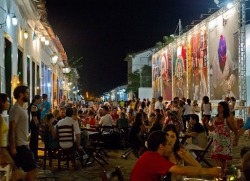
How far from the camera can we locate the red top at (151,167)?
3.93 meters

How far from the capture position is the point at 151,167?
3969mm

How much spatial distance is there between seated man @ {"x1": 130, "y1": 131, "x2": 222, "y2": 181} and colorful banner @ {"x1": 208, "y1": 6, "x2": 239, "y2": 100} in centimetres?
1497

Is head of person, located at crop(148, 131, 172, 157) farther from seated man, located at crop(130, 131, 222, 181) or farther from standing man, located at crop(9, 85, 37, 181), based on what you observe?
standing man, located at crop(9, 85, 37, 181)

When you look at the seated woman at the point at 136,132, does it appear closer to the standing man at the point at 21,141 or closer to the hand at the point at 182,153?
the standing man at the point at 21,141

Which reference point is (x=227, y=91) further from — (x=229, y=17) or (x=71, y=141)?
(x=71, y=141)

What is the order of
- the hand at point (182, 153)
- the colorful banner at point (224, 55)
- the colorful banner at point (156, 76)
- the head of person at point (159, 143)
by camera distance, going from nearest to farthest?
the head of person at point (159, 143)
the hand at point (182, 153)
the colorful banner at point (224, 55)
the colorful banner at point (156, 76)

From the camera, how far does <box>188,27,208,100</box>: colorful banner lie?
2297cm

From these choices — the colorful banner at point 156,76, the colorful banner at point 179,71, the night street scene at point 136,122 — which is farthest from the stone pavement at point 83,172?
the colorful banner at point 156,76

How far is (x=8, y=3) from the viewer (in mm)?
11664

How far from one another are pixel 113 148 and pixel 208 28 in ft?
37.7

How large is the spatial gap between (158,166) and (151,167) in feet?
0.24

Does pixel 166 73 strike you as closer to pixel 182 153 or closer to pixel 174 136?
pixel 174 136

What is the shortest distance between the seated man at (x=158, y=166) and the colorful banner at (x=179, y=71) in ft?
77.9

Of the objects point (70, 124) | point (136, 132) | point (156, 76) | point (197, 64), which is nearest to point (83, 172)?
point (70, 124)
